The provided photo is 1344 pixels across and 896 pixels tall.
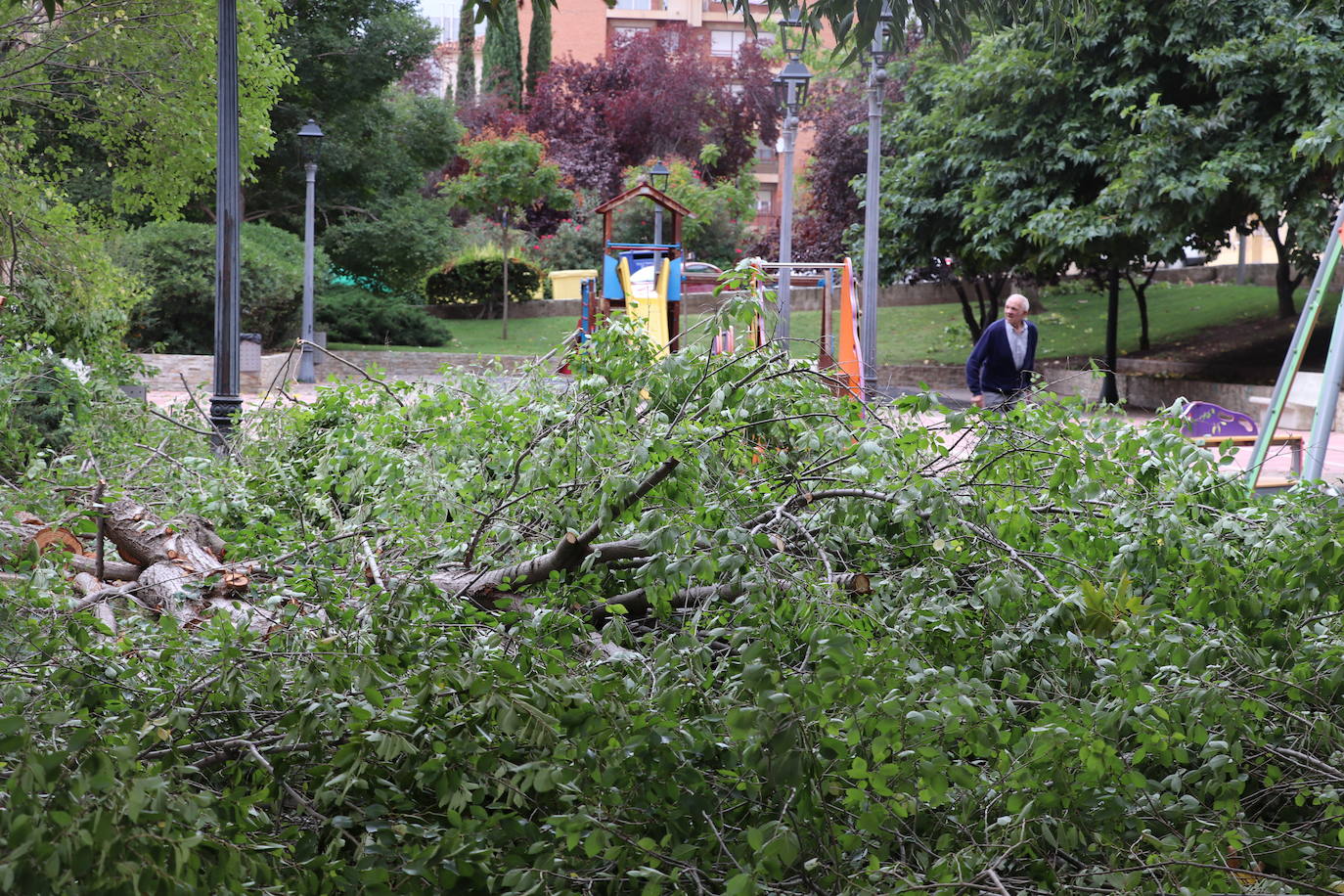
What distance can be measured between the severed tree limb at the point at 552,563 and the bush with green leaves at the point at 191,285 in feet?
54.6

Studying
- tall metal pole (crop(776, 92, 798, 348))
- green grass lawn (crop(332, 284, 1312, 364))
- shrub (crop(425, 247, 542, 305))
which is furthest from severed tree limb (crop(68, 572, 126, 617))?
shrub (crop(425, 247, 542, 305))

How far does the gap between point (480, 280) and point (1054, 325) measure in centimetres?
1536

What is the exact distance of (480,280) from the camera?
1315 inches

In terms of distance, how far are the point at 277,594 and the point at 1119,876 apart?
2.06 meters

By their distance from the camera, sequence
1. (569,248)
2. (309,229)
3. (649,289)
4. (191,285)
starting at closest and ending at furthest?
(649,289) → (191,285) → (309,229) → (569,248)

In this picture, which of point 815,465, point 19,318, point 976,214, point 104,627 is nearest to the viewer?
point 104,627

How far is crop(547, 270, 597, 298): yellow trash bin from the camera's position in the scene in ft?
111

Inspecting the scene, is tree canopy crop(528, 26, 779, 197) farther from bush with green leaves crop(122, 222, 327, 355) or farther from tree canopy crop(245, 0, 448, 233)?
bush with green leaves crop(122, 222, 327, 355)

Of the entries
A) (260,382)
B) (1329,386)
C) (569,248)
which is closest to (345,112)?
(260,382)

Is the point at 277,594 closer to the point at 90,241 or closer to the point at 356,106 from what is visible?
the point at 90,241

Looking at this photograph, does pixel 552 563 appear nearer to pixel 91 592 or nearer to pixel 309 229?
pixel 91 592

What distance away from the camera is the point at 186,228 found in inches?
824

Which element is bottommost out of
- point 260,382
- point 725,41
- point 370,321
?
point 260,382

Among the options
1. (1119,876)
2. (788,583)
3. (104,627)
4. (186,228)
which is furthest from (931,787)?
(186,228)
